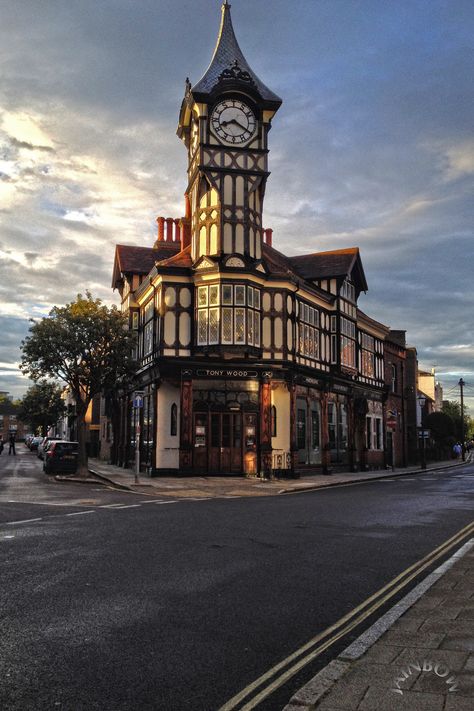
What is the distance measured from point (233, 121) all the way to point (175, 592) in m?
25.7

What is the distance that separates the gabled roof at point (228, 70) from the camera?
1138 inches

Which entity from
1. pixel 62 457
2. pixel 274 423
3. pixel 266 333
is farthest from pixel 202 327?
pixel 62 457

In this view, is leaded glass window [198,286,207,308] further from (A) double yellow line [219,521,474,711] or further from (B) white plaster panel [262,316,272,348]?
(A) double yellow line [219,521,474,711]

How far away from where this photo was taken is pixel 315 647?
530cm

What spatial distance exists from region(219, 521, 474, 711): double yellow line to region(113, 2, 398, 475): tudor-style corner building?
19.1m

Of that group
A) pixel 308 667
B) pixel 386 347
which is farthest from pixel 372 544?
pixel 386 347

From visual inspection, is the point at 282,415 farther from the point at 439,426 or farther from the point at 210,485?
the point at 439,426

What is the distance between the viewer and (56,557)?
29.0 ft

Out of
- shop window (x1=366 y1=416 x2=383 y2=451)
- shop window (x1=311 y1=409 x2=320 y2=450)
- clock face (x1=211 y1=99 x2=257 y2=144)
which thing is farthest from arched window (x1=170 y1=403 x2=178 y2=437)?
shop window (x1=366 y1=416 x2=383 y2=451)

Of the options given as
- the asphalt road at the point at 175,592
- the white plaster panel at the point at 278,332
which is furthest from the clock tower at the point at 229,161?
the asphalt road at the point at 175,592

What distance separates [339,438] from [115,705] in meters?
32.2

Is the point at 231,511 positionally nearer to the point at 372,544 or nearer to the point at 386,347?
the point at 372,544

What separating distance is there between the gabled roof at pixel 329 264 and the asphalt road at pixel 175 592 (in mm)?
21880

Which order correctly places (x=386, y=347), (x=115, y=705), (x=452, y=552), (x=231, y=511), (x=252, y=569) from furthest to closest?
1. (x=386, y=347)
2. (x=231, y=511)
3. (x=452, y=552)
4. (x=252, y=569)
5. (x=115, y=705)
